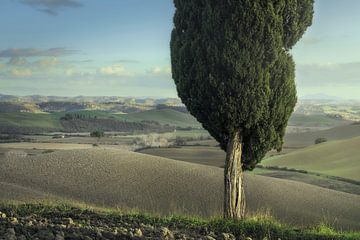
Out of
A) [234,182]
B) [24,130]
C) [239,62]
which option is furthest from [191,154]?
[24,130]

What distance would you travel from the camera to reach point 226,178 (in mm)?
15867

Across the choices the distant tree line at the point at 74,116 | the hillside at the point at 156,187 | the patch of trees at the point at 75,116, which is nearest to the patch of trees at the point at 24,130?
the distant tree line at the point at 74,116

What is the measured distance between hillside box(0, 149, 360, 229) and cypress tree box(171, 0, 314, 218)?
6623 millimetres

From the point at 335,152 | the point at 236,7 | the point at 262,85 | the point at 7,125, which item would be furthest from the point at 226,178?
the point at 7,125

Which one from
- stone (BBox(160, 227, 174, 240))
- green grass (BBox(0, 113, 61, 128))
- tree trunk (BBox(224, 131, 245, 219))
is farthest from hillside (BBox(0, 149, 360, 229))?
green grass (BBox(0, 113, 61, 128))

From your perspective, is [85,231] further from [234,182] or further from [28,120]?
[28,120]

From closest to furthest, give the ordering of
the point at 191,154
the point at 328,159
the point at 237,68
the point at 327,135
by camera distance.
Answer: the point at 237,68 < the point at 328,159 < the point at 191,154 < the point at 327,135

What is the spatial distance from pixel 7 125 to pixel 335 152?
9922 centimetres

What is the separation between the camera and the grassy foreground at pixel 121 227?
412 inches

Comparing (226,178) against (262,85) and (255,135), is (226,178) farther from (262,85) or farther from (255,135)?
(262,85)

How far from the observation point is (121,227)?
12234 mm

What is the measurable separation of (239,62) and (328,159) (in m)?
48.5

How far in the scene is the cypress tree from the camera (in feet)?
49.2

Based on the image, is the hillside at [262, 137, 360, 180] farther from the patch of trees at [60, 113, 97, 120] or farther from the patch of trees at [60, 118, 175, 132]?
the patch of trees at [60, 113, 97, 120]
